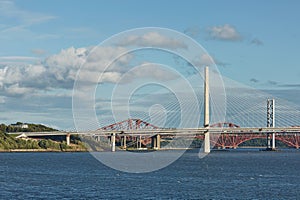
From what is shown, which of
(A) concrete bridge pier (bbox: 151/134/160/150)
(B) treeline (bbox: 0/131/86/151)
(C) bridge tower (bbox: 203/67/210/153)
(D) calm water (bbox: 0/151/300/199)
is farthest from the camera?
(A) concrete bridge pier (bbox: 151/134/160/150)

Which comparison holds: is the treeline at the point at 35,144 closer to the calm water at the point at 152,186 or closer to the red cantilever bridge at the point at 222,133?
the red cantilever bridge at the point at 222,133

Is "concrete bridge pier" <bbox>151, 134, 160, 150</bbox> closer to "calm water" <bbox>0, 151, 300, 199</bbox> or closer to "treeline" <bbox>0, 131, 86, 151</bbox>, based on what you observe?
"treeline" <bbox>0, 131, 86, 151</bbox>

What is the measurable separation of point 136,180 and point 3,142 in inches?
4495

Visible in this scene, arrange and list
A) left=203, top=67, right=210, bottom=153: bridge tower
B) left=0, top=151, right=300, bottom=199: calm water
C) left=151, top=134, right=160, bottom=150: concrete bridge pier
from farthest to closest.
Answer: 1. left=151, top=134, right=160, bottom=150: concrete bridge pier
2. left=203, top=67, right=210, bottom=153: bridge tower
3. left=0, top=151, right=300, bottom=199: calm water

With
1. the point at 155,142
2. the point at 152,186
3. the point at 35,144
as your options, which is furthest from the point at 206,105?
the point at 152,186

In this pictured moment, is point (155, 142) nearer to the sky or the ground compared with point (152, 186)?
nearer to the sky

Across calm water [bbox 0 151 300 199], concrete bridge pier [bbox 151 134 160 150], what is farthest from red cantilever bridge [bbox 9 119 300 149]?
calm water [bbox 0 151 300 199]

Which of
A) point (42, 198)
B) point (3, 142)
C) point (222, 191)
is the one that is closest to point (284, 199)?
point (222, 191)

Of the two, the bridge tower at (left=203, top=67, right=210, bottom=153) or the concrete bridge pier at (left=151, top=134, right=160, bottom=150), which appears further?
the concrete bridge pier at (left=151, top=134, right=160, bottom=150)

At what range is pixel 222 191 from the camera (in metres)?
54.8

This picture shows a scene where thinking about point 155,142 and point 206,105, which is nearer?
point 206,105

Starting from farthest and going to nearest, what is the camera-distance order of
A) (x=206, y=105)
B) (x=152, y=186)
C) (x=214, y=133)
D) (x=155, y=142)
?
(x=155, y=142), (x=214, y=133), (x=206, y=105), (x=152, y=186)

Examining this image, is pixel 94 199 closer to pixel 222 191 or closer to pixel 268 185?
pixel 222 191

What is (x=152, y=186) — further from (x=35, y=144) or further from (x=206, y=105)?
(x=35, y=144)
